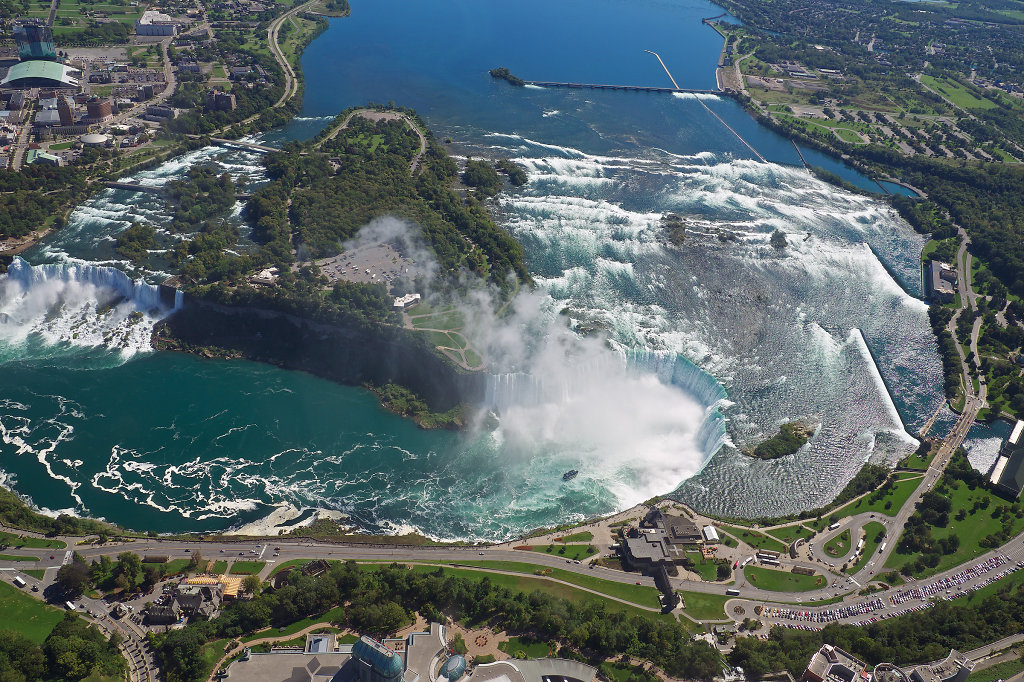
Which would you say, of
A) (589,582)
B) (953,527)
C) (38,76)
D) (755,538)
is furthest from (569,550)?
(38,76)

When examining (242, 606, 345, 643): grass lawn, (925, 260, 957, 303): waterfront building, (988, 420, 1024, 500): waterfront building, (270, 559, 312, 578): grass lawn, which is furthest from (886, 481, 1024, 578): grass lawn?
(270, 559, 312, 578): grass lawn

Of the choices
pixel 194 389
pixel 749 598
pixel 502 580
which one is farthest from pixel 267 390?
pixel 749 598

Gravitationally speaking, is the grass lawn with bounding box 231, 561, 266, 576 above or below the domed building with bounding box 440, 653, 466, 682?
below

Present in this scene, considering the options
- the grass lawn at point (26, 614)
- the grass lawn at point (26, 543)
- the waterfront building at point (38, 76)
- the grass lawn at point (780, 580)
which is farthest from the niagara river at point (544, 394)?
the waterfront building at point (38, 76)

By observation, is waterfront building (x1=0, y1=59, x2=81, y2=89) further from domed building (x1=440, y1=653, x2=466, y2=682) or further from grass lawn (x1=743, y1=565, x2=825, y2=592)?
grass lawn (x1=743, y1=565, x2=825, y2=592)

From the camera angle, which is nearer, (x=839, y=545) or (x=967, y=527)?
(x=839, y=545)

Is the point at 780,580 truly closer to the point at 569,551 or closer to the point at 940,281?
the point at 569,551
